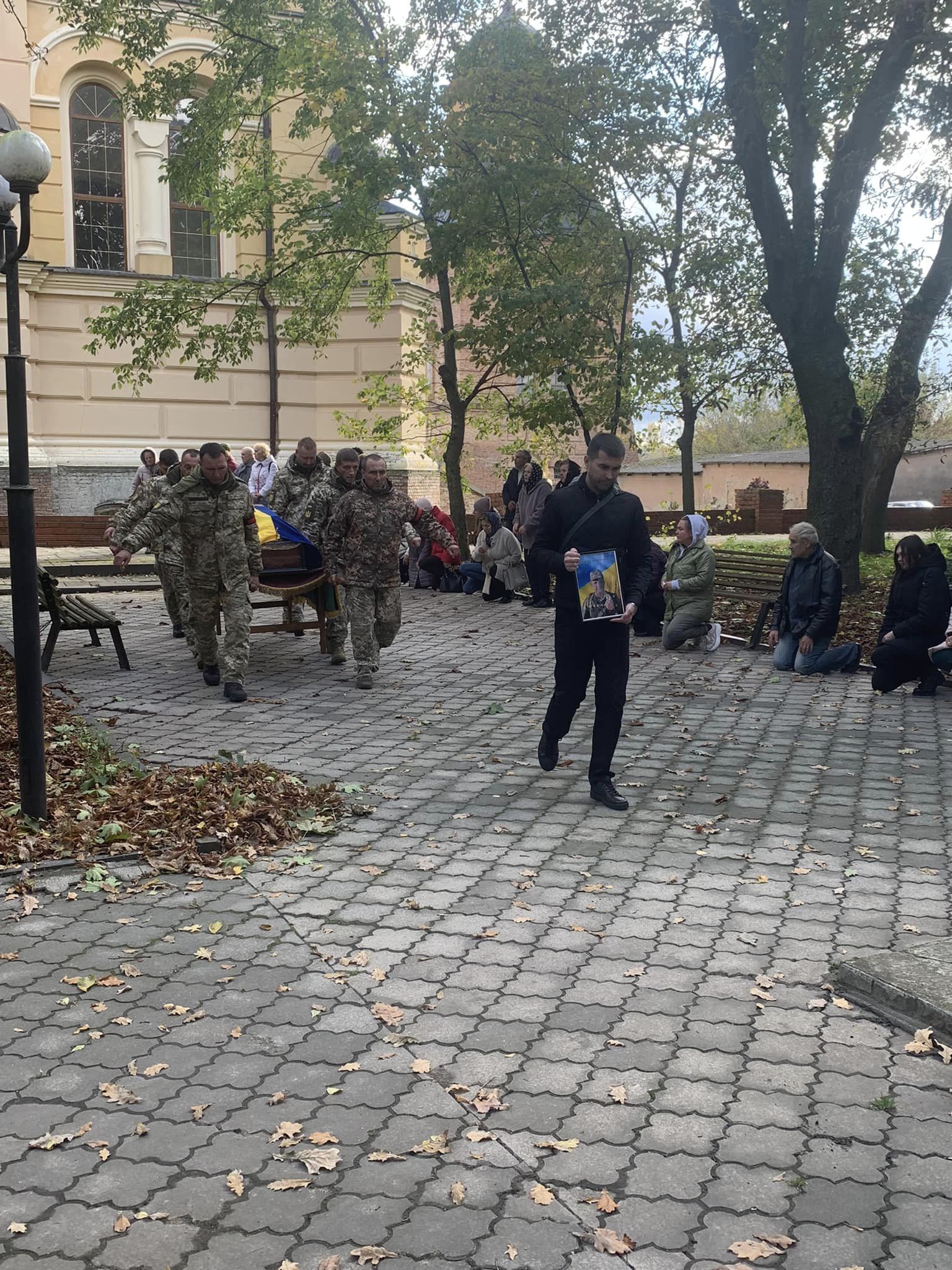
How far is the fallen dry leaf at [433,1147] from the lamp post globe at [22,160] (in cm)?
483

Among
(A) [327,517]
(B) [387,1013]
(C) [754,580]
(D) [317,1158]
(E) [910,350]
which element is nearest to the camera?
(D) [317,1158]

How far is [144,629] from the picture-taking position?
49.4 feet

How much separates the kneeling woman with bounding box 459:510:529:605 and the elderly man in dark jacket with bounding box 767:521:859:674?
223 inches

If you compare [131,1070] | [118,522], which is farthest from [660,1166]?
[118,522]

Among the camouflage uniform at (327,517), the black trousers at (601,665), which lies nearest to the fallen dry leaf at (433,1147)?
the black trousers at (601,665)

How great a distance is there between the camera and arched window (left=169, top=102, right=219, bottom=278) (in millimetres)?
26156

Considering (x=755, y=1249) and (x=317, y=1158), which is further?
(x=317, y=1158)

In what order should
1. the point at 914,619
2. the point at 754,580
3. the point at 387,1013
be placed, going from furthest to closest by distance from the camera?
the point at 754,580 → the point at 914,619 → the point at 387,1013

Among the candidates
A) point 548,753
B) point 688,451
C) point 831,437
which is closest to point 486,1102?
point 548,753

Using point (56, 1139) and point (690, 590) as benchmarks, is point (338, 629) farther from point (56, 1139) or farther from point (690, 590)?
point (56, 1139)

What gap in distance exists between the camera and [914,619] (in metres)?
11.0

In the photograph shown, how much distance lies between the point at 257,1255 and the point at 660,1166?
3.64 ft

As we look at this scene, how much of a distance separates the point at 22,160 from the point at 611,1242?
546cm

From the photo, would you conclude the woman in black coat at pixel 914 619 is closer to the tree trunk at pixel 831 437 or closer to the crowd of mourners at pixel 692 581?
the crowd of mourners at pixel 692 581
